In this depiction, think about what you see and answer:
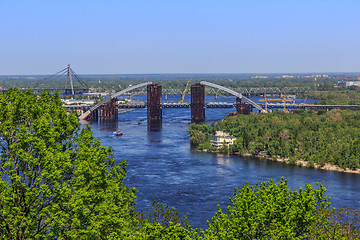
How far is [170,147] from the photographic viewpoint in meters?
84.8

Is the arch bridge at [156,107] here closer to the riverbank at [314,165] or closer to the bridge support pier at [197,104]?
the bridge support pier at [197,104]

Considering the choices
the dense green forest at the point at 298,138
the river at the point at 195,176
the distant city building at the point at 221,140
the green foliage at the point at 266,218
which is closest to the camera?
the green foliage at the point at 266,218

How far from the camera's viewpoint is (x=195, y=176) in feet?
202

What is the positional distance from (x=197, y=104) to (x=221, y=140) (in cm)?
4884

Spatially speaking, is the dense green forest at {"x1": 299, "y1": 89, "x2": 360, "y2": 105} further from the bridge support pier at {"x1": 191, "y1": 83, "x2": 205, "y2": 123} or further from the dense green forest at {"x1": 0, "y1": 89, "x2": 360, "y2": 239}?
the dense green forest at {"x1": 0, "y1": 89, "x2": 360, "y2": 239}

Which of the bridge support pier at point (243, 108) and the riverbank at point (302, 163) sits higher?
the bridge support pier at point (243, 108)

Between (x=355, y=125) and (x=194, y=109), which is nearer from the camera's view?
(x=355, y=125)

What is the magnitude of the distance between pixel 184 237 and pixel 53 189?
5.10 m

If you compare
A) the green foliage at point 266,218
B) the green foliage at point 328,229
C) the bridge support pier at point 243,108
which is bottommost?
the bridge support pier at point 243,108

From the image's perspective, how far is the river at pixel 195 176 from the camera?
4819 centimetres

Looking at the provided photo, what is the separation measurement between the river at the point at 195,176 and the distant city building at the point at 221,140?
4.76 metres

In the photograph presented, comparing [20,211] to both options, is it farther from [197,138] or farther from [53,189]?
[197,138]

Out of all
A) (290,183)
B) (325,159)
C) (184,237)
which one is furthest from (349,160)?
(184,237)

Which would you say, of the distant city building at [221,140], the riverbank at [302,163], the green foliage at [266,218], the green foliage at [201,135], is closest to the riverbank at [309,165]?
the riverbank at [302,163]
